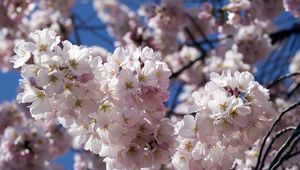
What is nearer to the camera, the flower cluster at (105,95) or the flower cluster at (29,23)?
the flower cluster at (105,95)

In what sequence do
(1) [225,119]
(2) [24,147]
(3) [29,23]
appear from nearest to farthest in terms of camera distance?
(1) [225,119], (2) [24,147], (3) [29,23]

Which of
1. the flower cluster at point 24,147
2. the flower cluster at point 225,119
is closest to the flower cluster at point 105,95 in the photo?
the flower cluster at point 225,119

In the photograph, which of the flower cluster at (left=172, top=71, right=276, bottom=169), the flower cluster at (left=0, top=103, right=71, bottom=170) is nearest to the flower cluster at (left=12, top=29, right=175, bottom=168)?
the flower cluster at (left=172, top=71, right=276, bottom=169)

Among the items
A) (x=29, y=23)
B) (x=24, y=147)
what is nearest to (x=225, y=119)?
(x=24, y=147)

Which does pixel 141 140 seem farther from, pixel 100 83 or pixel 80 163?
pixel 80 163

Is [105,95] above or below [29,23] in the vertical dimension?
above

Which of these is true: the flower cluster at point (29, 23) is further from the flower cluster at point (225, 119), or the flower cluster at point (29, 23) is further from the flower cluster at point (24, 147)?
the flower cluster at point (225, 119)

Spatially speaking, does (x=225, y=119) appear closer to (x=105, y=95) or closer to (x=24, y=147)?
(x=105, y=95)

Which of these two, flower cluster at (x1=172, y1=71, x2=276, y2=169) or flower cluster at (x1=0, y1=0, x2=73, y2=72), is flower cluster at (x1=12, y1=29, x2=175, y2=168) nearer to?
flower cluster at (x1=172, y1=71, x2=276, y2=169)
